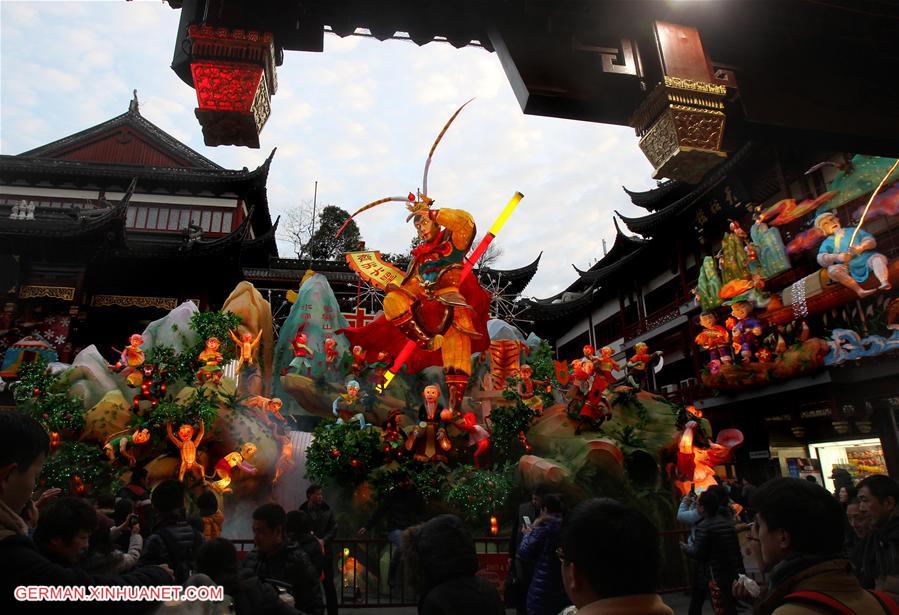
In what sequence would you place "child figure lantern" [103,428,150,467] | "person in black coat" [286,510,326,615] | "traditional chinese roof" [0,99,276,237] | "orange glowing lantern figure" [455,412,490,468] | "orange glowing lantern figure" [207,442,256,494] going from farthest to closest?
"traditional chinese roof" [0,99,276,237] < "orange glowing lantern figure" [455,412,490,468] < "orange glowing lantern figure" [207,442,256,494] < "child figure lantern" [103,428,150,467] < "person in black coat" [286,510,326,615]

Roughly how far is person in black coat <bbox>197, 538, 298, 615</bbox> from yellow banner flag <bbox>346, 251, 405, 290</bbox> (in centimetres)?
1033

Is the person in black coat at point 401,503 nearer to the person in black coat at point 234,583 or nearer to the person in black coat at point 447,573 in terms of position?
the person in black coat at point 234,583

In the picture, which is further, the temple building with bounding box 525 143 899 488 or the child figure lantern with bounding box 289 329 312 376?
the child figure lantern with bounding box 289 329 312 376

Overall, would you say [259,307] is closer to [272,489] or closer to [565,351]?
[272,489]

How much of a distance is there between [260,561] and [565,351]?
2767 cm

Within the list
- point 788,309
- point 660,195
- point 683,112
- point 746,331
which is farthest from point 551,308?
point 683,112

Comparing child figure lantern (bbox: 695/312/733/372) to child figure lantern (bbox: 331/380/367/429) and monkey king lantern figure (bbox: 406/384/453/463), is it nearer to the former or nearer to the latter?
monkey king lantern figure (bbox: 406/384/453/463)

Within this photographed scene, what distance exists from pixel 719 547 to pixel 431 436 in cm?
594

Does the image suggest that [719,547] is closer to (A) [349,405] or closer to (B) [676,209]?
(A) [349,405]

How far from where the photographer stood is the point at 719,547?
13.4ft

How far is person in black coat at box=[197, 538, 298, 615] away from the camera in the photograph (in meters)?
2.30

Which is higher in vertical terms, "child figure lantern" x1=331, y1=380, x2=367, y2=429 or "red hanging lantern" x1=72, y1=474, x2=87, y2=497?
"child figure lantern" x1=331, y1=380, x2=367, y2=429

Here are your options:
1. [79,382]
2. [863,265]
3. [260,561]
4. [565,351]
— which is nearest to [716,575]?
[260,561]

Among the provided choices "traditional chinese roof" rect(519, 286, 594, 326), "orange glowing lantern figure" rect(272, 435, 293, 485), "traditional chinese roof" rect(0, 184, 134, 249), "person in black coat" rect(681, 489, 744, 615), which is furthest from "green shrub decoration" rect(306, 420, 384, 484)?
"traditional chinese roof" rect(519, 286, 594, 326)
